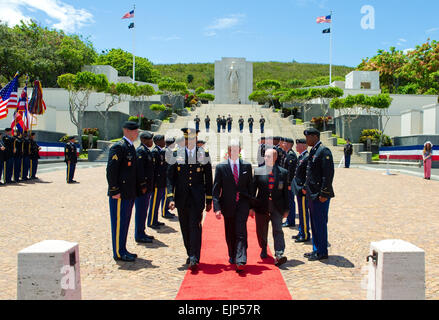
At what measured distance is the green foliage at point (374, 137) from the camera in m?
32.2

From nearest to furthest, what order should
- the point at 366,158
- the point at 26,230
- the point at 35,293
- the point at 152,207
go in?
the point at 35,293 < the point at 26,230 < the point at 152,207 < the point at 366,158

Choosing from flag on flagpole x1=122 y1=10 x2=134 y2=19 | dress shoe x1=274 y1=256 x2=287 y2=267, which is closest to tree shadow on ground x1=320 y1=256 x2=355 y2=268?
dress shoe x1=274 y1=256 x2=287 y2=267

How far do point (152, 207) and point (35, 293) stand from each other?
4.50 metres

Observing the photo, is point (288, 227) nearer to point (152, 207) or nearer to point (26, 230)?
point (152, 207)

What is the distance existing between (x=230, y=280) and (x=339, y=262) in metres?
1.88

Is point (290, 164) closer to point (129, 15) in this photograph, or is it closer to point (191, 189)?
point (191, 189)

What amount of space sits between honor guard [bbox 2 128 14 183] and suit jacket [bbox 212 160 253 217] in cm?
1239

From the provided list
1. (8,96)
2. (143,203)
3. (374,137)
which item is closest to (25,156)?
(8,96)

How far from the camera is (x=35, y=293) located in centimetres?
316

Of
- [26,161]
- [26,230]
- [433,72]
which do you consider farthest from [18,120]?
[433,72]

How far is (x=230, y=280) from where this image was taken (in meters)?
4.52

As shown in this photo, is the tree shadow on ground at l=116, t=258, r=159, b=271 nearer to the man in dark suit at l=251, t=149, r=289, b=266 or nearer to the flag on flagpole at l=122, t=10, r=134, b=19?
the man in dark suit at l=251, t=149, r=289, b=266

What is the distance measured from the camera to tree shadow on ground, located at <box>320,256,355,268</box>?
5152mm

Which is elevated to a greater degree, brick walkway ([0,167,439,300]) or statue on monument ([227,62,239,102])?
statue on monument ([227,62,239,102])
